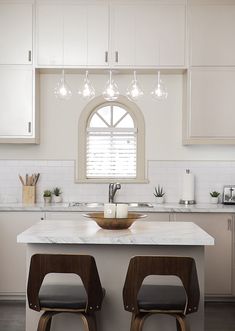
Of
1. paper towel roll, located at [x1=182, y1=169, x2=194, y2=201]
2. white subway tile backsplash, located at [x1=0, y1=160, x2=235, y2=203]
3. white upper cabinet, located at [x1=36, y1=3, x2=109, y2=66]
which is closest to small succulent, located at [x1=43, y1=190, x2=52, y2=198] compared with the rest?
white subway tile backsplash, located at [x1=0, y1=160, x2=235, y2=203]

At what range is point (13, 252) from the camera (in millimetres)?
5367

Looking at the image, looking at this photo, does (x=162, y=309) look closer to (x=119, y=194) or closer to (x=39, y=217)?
(x=39, y=217)

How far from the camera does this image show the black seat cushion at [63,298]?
3061 mm

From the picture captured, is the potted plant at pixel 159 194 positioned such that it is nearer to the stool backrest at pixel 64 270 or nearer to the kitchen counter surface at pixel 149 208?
the kitchen counter surface at pixel 149 208

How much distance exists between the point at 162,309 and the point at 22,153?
3.37 metres

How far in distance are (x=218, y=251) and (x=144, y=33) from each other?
2.38 meters

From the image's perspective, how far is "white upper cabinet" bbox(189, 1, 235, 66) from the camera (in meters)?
5.58

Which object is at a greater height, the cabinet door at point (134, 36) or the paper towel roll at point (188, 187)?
the cabinet door at point (134, 36)

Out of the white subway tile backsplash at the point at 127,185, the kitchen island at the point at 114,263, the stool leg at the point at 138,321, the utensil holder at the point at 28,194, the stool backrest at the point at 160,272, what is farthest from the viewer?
the white subway tile backsplash at the point at 127,185

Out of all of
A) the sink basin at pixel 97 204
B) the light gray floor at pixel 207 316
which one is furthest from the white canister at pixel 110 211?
the sink basin at pixel 97 204

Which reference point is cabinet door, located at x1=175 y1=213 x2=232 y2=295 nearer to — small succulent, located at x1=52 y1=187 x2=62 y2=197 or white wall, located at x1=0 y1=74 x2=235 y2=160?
white wall, located at x1=0 y1=74 x2=235 y2=160

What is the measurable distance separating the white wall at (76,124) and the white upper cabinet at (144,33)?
41cm

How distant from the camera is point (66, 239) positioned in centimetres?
329

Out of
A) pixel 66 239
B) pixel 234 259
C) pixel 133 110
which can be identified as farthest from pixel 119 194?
pixel 66 239
